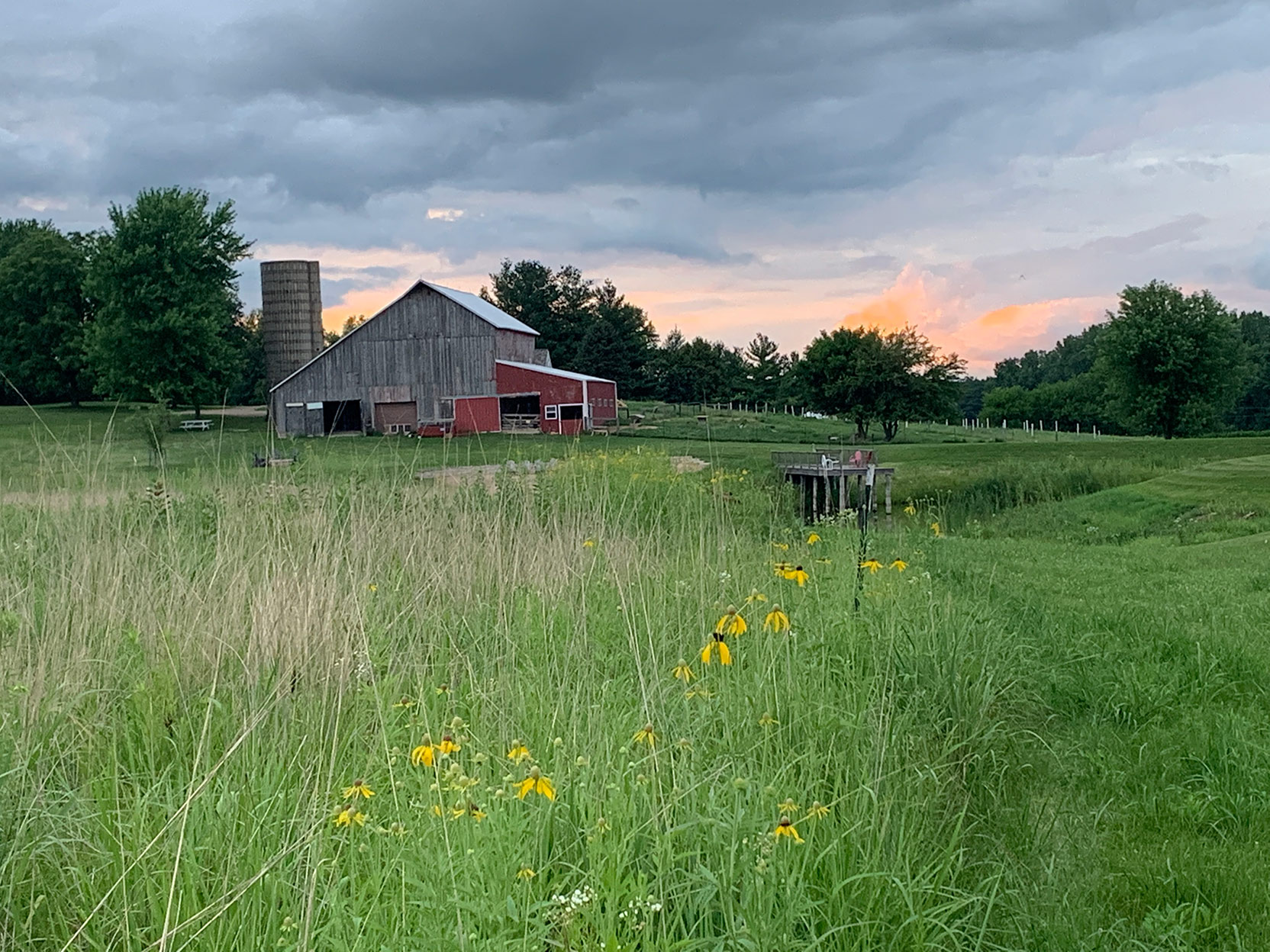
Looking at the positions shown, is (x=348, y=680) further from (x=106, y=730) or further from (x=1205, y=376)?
(x=1205, y=376)

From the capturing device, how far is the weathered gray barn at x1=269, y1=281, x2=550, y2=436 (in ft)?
132

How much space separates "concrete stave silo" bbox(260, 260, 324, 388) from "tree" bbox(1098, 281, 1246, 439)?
37813 millimetres

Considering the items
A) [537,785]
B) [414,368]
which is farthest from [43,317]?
[537,785]

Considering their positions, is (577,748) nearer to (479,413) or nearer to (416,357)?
(479,413)

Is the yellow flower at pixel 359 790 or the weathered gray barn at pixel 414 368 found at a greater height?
the weathered gray barn at pixel 414 368

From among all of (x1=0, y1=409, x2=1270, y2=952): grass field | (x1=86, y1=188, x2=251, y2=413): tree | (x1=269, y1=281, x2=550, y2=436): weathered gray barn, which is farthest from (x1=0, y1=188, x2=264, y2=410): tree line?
(x1=0, y1=409, x2=1270, y2=952): grass field

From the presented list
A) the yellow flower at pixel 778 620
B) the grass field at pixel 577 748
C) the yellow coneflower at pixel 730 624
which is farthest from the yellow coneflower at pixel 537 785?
the yellow flower at pixel 778 620

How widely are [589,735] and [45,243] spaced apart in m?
59.5

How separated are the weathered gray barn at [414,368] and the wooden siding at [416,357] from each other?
30 mm

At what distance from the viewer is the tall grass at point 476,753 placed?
8.80ft

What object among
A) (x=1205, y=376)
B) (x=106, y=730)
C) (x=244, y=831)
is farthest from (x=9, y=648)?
(x=1205, y=376)

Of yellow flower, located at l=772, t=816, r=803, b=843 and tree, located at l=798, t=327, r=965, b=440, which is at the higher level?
tree, located at l=798, t=327, r=965, b=440

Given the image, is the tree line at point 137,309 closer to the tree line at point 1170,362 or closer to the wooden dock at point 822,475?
the wooden dock at point 822,475

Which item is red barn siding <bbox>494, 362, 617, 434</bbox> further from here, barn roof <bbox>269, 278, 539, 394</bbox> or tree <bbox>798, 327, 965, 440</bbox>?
tree <bbox>798, 327, 965, 440</bbox>
